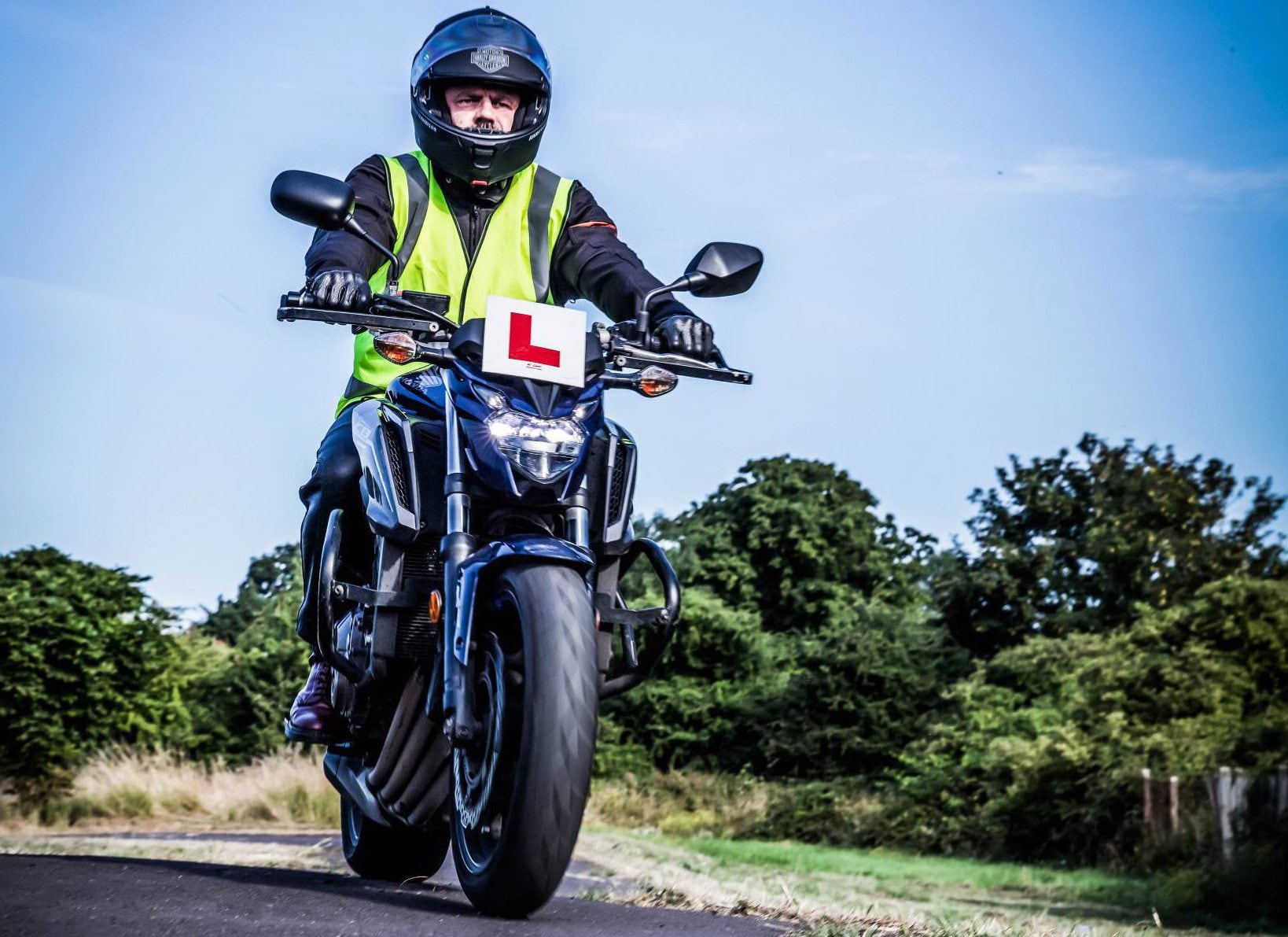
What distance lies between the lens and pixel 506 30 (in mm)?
5770

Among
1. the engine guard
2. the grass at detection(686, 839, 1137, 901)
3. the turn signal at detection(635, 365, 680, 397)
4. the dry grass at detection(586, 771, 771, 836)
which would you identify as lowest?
the grass at detection(686, 839, 1137, 901)

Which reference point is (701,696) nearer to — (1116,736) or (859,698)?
(859,698)

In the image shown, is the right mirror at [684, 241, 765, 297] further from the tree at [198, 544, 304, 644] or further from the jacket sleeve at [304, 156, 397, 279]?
the tree at [198, 544, 304, 644]

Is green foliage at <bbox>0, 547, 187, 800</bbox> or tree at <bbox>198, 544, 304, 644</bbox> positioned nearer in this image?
green foliage at <bbox>0, 547, 187, 800</bbox>

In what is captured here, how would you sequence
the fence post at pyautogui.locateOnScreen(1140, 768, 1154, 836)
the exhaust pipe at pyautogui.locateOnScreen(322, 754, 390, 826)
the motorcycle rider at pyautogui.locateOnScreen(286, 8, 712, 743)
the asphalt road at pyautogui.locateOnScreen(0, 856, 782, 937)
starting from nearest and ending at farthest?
the asphalt road at pyautogui.locateOnScreen(0, 856, 782, 937) < the exhaust pipe at pyautogui.locateOnScreen(322, 754, 390, 826) < the motorcycle rider at pyautogui.locateOnScreen(286, 8, 712, 743) < the fence post at pyautogui.locateOnScreen(1140, 768, 1154, 836)

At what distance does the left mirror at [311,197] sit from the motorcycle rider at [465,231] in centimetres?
53

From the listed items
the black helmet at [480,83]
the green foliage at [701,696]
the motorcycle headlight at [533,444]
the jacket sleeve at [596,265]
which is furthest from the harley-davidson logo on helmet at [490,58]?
the green foliage at [701,696]

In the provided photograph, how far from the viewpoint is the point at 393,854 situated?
6.36m

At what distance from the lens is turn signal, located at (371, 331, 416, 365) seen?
492 centimetres

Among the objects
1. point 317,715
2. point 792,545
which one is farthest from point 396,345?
point 792,545

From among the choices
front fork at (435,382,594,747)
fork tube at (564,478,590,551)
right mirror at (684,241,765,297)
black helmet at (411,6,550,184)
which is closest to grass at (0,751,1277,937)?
front fork at (435,382,594,747)

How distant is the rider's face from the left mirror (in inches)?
37.8

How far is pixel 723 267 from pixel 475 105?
115cm

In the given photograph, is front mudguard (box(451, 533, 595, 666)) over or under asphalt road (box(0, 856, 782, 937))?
over
